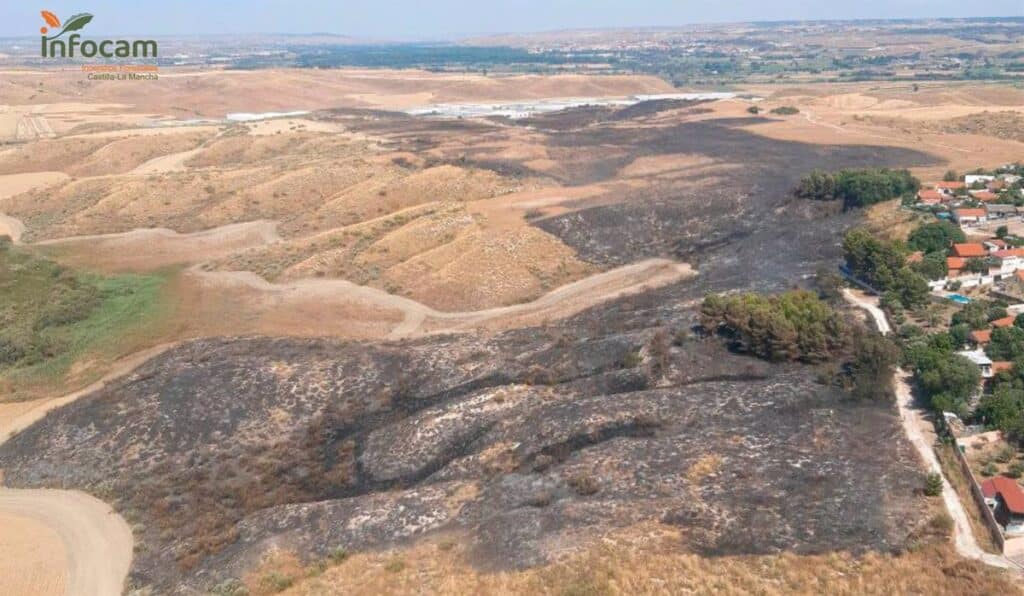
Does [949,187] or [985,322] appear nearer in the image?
[985,322]

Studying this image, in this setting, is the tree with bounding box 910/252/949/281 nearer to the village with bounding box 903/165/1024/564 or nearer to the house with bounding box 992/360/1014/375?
the village with bounding box 903/165/1024/564

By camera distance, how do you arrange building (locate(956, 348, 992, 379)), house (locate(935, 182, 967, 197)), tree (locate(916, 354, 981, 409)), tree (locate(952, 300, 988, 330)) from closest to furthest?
tree (locate(916, 354, 981, 409)) → building (locate(956, 348, 992, 379)) → tree (locate(952, 300, 988, 330)) → house (locate(935, 182, 967, 197))

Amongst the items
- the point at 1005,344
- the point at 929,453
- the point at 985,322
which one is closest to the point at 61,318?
the point at 929,453

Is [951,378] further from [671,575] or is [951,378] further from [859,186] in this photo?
[859,186]

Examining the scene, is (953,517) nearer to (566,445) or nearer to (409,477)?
(566,445)

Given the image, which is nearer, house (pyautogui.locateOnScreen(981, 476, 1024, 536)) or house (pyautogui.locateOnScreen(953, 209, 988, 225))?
house (pyautogui.locateOnScreen(981, 476, 1024, 536))

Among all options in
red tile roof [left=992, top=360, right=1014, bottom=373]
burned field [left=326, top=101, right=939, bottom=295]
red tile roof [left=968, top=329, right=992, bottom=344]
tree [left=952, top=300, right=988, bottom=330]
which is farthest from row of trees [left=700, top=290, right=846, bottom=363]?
burned field [left=326, top=101, right=939, bottom=295]

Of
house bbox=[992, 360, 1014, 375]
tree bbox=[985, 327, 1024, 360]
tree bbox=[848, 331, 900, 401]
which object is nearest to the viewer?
tree bbox=[848, 331, 900, 401]
